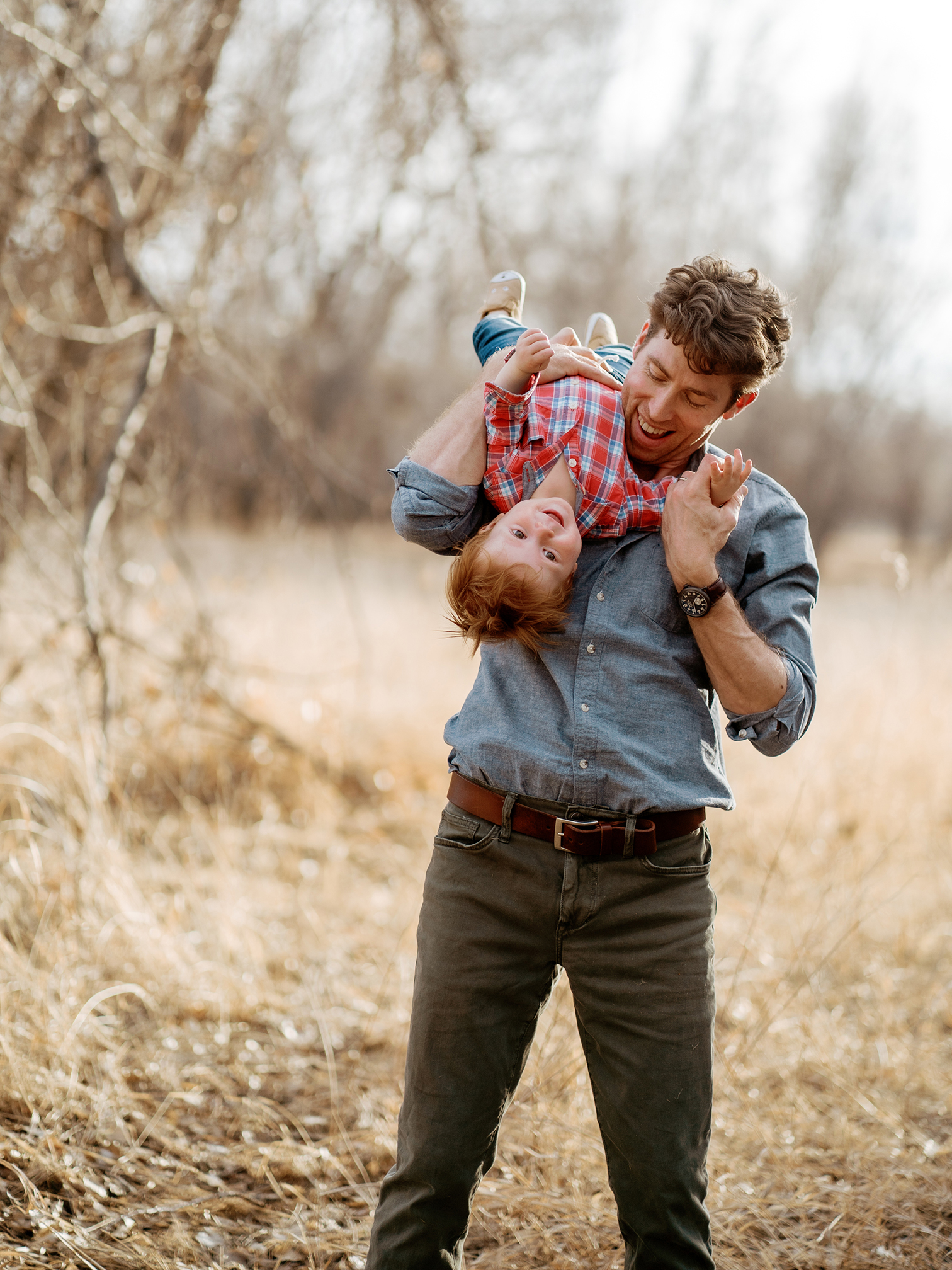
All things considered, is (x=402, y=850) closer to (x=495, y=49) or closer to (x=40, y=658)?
(x=40, y=658)

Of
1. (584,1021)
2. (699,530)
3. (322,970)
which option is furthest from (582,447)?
(322,970)

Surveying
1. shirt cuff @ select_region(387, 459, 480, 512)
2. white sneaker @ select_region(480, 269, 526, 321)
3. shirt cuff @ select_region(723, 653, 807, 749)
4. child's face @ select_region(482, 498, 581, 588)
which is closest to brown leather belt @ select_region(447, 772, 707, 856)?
shirt cuff @ select_region(723, 653, 807, 749)

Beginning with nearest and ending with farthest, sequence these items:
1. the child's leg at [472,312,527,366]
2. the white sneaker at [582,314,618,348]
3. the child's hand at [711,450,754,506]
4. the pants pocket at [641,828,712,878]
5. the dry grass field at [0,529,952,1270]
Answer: the child's hand at [711,450,754,506] < the pants pocket at [641,828,712,878] < the child's leg at [472,312,527,366] < the white sneaker at [582,314,618,348] < the dry grass field at [0,529,952,1270]

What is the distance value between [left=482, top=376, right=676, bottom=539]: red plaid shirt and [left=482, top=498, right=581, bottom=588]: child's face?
55 millimetres

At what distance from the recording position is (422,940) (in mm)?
1810

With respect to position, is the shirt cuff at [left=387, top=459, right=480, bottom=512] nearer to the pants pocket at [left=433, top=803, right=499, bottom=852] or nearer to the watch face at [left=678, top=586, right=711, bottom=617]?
the watch face at [left=678, top=586, right=711, bottom=617]

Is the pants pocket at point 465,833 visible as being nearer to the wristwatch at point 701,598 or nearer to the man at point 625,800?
the man at point 625,800

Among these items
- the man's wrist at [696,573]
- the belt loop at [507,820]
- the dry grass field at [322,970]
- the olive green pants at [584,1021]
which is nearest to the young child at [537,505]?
the man's wrist at [696,573]

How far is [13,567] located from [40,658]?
0.79 metres

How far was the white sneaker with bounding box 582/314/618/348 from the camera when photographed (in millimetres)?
2135

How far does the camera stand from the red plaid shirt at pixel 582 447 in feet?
5.75

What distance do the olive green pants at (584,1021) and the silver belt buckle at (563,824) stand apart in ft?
0.08

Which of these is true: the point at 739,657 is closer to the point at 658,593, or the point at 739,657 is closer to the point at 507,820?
the point at 658,593

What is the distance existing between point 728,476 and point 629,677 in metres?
0.37
